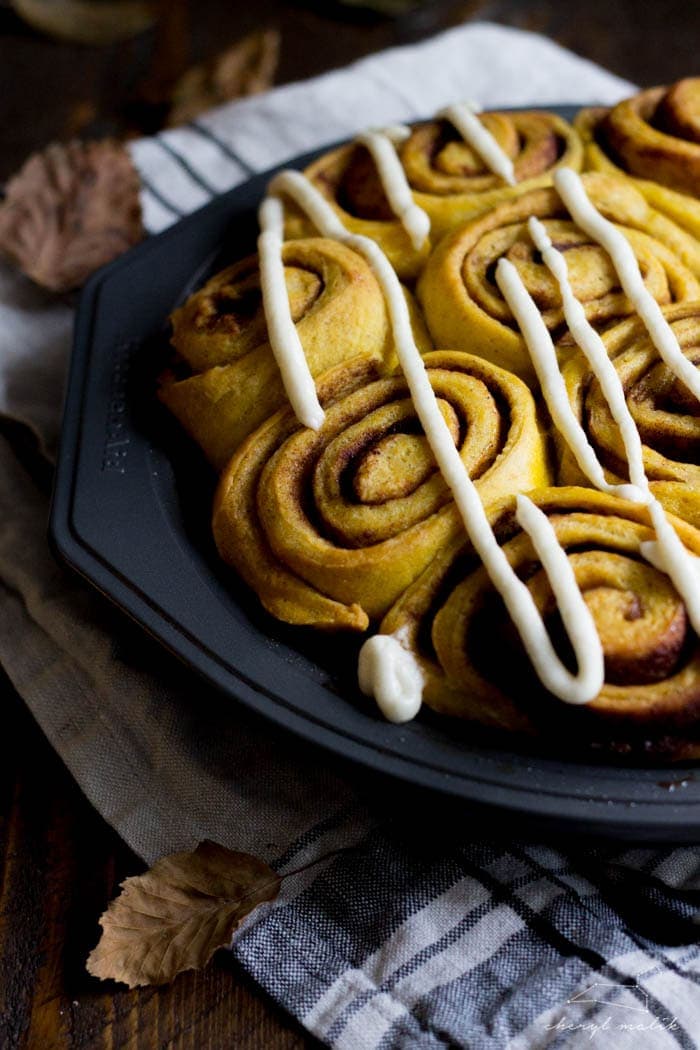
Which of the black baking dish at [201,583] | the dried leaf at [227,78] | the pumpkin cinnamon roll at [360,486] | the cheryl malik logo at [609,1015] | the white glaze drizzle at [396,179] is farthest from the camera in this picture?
the dried leaf at [227,78]

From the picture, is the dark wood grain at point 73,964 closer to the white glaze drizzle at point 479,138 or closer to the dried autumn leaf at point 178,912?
the dried autumn leaf at point 178,912

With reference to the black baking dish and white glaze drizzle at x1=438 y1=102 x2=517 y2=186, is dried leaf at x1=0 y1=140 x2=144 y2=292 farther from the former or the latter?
white glaze drizzle at x1=438 y1=102 x2=517 y2=186

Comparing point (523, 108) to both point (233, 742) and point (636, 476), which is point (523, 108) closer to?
point (636, 476)

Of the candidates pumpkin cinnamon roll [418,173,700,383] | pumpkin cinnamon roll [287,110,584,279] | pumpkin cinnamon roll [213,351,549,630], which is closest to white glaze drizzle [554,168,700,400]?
pumpkin cinnamon roll [418,173,700,383]

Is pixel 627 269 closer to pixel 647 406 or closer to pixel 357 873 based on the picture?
pixel 647 406

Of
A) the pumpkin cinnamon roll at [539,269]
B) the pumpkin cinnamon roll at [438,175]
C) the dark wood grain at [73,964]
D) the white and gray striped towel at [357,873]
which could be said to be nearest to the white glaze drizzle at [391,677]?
the white and gray striped towel at [357,873]
